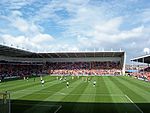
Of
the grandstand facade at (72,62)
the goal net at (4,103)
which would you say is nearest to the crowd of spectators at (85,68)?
the grandstand facade at (72,62)

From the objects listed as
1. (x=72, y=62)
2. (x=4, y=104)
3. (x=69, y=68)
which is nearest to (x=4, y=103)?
(x=4, y=104)

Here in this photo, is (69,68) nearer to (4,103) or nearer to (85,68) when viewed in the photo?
(85,68)

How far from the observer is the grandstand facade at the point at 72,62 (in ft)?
293

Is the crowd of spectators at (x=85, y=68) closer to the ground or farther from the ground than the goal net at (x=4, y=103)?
farther from the ground

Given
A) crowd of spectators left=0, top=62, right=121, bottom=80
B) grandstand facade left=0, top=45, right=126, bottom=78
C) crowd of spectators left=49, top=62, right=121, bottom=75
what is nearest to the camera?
crowd of spectators left=0, top=62, right=121, bottom=80

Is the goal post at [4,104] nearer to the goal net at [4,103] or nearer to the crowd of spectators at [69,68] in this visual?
the goal net at [4,103]

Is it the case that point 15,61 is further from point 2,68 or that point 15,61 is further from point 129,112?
point 129,112

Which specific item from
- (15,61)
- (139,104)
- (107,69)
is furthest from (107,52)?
(139,104)

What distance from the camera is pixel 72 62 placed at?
98875mm

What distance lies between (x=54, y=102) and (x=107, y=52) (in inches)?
2404

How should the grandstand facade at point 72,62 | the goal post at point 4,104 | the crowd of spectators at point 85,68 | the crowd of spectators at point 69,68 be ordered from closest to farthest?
the goal post at point 4,104 < the crowd of spectators at point 69,68 < the grandstand facade at point 72,62 < the crowd of spectators at point 85,68

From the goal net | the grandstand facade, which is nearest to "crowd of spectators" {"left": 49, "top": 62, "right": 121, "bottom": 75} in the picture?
the grandstand facade

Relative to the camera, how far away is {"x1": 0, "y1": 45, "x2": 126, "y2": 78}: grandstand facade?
89.2 meters

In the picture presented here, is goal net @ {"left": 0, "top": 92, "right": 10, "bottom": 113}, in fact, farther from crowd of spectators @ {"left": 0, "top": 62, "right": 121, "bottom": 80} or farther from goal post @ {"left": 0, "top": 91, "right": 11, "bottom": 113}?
crowd of spectators @ {"left": 0, "top": 62, "right": 121, "bottom": 80}
